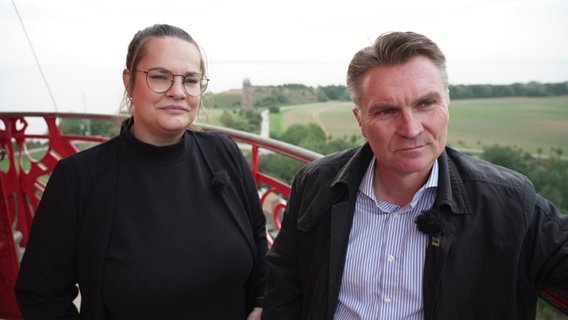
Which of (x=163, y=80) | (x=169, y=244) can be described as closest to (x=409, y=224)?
(x=169, y=244)

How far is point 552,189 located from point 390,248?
131 inches

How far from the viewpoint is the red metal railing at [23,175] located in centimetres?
197

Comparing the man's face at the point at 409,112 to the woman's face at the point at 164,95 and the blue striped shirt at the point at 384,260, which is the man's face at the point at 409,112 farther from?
the woman's face at the point at 164,95

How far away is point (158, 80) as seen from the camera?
1.21 meters

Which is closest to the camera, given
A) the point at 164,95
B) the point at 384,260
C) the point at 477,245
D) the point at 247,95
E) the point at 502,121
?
the point at 477,245

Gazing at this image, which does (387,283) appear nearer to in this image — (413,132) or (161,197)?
(413,132)

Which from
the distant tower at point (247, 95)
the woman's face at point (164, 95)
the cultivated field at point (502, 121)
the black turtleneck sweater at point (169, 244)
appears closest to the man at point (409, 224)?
the black turtleneck sweater at point (169, 244)

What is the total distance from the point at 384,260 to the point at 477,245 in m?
0.24

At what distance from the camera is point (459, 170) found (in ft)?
3.52

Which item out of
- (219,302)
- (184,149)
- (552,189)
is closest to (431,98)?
(184,149)

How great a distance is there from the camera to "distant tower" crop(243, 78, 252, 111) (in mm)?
4723

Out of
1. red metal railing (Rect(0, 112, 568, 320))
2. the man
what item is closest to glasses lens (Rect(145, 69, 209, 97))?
the man

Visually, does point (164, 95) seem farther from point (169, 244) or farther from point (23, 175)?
point (23, 175)

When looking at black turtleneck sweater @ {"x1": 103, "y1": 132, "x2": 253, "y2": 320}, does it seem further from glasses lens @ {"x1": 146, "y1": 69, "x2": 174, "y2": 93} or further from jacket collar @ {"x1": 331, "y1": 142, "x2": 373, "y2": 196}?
jacket collar @ {"x1": 331, "y1": 142, "x2": 373, "y2": 196}
